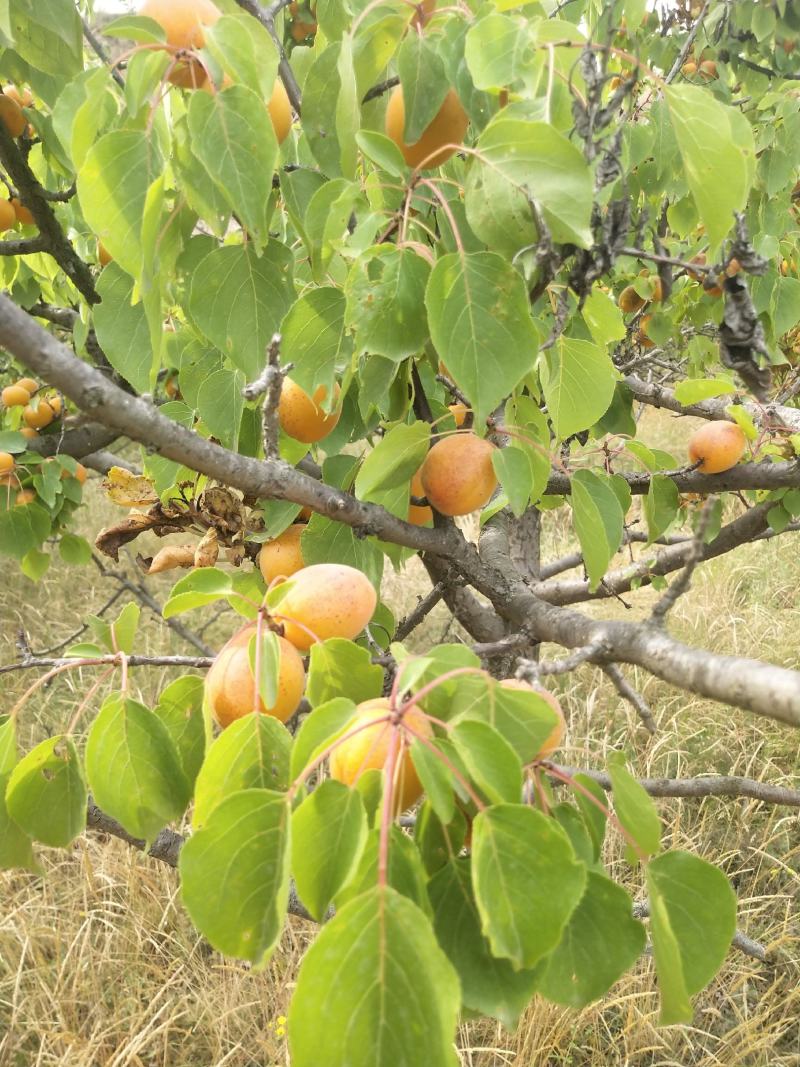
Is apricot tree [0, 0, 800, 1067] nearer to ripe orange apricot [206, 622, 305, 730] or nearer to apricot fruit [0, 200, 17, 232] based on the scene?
ripe orange apricot [206, 622, 305, 730]

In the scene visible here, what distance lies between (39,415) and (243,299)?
5.33ft

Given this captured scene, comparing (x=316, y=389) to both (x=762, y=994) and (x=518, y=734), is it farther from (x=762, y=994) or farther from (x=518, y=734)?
(x=762, y=994)

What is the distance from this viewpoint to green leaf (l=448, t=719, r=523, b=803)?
41 centimetres

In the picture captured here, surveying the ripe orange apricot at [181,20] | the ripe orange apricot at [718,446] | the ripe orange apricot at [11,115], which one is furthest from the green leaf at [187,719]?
the ripe orange apricot at [11,115]

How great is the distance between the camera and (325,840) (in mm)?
412

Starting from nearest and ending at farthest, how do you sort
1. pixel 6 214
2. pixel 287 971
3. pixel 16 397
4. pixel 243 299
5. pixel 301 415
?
pixel 243 299
pixel 301 415
pixel 6 214
pixel 287 971
pixel 16 397

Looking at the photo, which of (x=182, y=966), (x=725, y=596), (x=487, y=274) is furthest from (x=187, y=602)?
(x=725, y=596)

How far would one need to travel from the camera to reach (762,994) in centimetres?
197

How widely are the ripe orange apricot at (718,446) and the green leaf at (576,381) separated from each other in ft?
1.82

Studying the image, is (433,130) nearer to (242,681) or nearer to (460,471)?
(460,471)

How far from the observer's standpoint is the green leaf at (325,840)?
0.40 m

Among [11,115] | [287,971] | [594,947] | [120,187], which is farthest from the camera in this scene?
[287,971]

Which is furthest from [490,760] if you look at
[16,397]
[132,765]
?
[16,397]

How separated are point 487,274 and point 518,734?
1.07 feet
